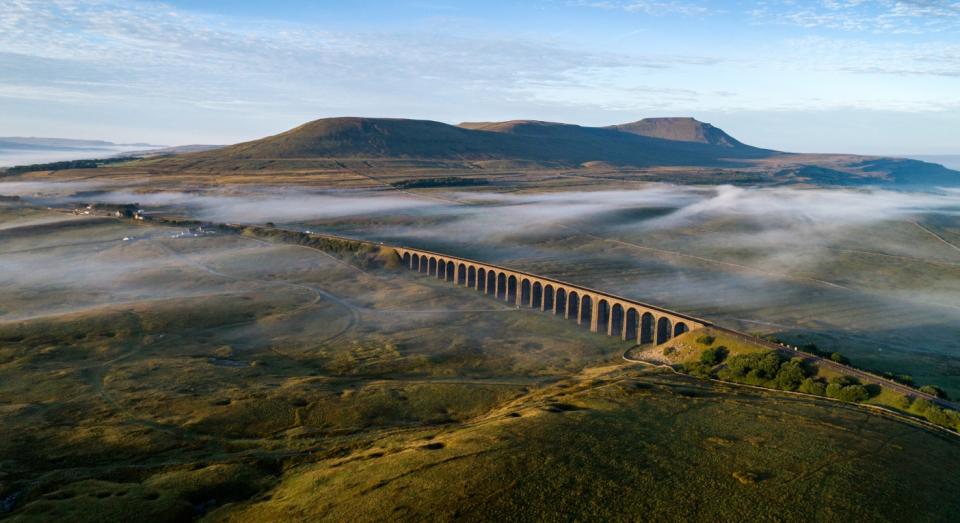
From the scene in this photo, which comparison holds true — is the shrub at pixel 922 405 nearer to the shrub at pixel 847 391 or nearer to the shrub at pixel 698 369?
the shrub at pixel 847 391

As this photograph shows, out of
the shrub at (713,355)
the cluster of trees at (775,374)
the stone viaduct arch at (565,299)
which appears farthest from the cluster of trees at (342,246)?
the cluster of trees at (775,374)

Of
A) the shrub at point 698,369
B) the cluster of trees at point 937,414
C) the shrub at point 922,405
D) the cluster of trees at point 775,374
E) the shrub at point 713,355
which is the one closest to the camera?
the cluster of trees at point 937,414

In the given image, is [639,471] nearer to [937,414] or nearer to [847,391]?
[847,391]

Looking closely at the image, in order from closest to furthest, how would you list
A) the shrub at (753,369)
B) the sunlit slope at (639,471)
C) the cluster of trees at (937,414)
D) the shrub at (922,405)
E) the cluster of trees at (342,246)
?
the sunlit slope at (639,471) < the cluster of trees at (937,414) < the shrub at (922,405) < the shrub at (753,369) < the cluster of trees at (342,246)

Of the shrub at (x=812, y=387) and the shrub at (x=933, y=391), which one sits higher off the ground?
the shrub at (x=933, y=391)

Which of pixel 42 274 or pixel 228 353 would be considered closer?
pixel 228 353

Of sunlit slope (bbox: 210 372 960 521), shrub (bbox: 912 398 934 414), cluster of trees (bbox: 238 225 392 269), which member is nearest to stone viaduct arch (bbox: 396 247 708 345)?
cluster of trees (bbox: 238 225 392 269)

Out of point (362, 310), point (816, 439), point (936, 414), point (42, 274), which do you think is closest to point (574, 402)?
point (816, 439)

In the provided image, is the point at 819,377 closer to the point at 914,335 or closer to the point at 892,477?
the point at 892,477
